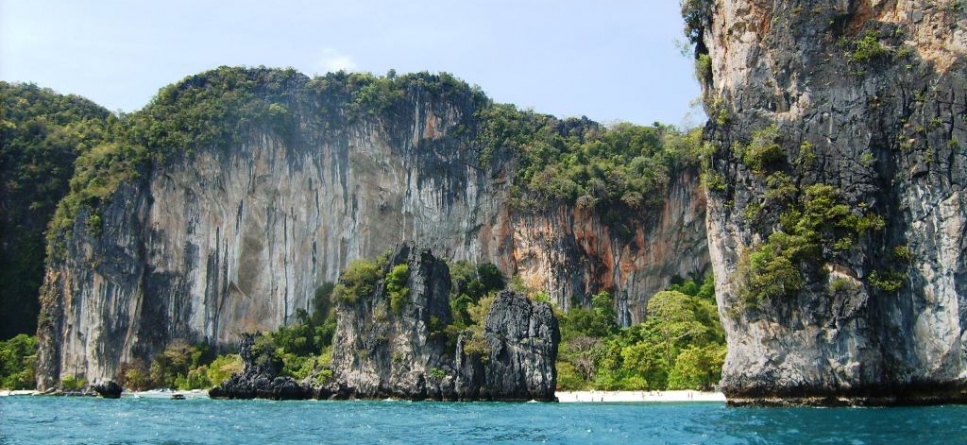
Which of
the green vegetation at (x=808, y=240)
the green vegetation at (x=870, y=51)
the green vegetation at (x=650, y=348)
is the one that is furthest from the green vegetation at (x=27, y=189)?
the green vegetation at (x=870, y=51)

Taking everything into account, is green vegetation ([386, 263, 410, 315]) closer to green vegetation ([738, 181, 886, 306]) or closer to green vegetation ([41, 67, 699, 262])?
green vegetation ([41, 67, 699, 262])

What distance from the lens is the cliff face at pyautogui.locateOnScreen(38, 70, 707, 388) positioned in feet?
213

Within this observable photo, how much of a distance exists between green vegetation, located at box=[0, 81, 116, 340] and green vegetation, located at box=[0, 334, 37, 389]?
6.01 metres

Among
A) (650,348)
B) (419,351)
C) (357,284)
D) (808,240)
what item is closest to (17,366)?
(357,284)

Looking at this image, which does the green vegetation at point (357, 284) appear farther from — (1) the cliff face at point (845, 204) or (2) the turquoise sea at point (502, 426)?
(1) the cliff face at point (845, 204)

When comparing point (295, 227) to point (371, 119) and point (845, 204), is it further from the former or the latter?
point (845, 204)

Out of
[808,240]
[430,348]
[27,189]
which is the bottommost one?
[430,348]

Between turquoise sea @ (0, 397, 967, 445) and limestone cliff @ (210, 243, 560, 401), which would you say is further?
limestone cliff @ (210, 243, 560, 401)

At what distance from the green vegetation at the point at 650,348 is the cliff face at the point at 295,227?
7310 millimetres

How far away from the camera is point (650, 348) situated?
1906 inches

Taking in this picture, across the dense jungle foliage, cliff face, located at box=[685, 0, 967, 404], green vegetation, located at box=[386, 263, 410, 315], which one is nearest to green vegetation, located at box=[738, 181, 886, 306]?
cliff face, located at box=[685, 0, 967, 404]

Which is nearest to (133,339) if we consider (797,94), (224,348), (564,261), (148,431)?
(224,348)

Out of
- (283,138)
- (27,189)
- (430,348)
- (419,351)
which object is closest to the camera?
(430,348)

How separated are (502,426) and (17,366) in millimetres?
51925
